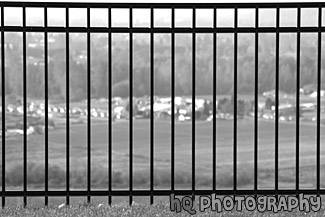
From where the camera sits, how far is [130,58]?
20.2ft

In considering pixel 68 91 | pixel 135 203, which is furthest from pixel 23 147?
pixel 135 203

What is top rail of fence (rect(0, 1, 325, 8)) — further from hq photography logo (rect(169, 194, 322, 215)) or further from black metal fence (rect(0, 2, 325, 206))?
hq photography logo (rect(169, 194, 322, 215))

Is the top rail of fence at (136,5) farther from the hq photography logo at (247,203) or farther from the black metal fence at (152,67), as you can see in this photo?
the hq photography logo at (247,203)

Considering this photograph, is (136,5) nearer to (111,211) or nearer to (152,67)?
(152,67)

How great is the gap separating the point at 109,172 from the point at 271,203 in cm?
170

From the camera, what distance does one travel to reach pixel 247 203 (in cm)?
626

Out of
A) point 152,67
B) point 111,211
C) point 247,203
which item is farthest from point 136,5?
point 247,203

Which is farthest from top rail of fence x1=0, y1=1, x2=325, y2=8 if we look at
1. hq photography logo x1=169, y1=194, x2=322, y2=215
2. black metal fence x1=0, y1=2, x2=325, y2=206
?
hq photography logo x1=169, y1=194, x2=322, y2=215

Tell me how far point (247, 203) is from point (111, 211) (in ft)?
4.59

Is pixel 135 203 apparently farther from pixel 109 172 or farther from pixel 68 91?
pixel 68 91

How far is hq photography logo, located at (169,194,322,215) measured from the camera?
6137 millimetres

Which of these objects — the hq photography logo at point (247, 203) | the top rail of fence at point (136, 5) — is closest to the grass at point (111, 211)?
the hq photography logo at point (247, 203)

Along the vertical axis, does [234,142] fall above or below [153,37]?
below

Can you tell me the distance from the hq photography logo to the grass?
0.21 feet
